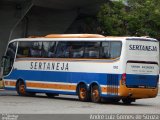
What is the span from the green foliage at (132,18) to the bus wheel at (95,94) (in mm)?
23651

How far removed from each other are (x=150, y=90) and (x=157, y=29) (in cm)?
2575

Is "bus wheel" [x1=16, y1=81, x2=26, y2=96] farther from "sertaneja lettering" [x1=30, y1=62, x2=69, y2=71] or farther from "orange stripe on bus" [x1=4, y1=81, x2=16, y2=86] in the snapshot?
"sertaneja lettering" [x1=30, y1=62, x2=69, y2=71]

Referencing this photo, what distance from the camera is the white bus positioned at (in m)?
25.0

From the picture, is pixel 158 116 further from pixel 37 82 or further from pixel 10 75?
pixel 10 75

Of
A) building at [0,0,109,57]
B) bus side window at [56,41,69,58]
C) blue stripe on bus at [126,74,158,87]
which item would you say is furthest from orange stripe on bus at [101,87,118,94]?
building at [0,0,109,57]

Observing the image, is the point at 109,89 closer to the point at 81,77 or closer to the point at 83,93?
the point at 83,93

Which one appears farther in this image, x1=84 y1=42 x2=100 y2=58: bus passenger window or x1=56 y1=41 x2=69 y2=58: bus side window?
x1=56 y1=41 x2=69 y2=58: bus side window

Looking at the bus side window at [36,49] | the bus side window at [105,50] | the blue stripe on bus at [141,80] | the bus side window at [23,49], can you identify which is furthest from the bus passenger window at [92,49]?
the bus side window at [23,49]

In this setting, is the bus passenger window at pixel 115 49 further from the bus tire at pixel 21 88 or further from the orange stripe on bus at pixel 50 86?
the bus tire at pixel 21 88

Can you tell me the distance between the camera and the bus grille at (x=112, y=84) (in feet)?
81.9

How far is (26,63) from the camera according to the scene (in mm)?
30375

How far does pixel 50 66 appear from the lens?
1137 inches

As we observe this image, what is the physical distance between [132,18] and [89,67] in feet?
78.7

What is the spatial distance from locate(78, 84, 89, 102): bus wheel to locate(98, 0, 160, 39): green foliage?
2306cm
